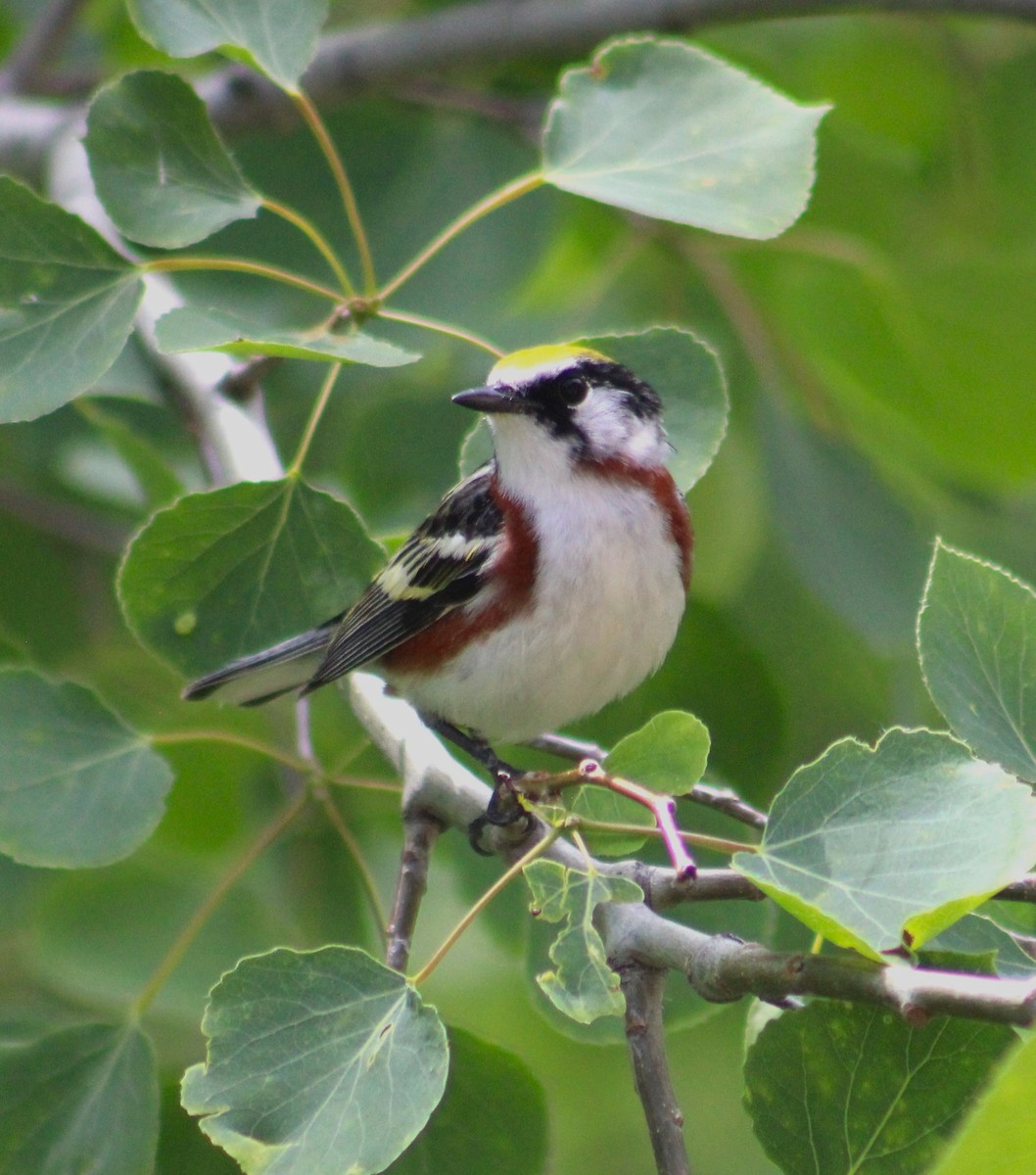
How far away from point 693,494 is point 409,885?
2.21m

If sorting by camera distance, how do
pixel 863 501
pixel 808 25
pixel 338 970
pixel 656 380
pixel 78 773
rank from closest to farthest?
pixel 338 970 < pixel 78 773 < pixel 656 380 < pixel 863 501 < pixel 808 25

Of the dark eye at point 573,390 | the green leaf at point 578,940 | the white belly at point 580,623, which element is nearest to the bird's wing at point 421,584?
the white belly at point 580,623

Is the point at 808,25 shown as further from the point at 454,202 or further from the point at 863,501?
the point at 863,501

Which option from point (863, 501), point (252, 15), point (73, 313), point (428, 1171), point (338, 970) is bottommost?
point (863, 501)

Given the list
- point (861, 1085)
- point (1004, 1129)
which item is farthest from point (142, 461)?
point (1004, 1129)

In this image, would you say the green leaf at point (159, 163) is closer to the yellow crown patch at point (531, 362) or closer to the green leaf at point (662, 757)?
the yellow crown patch at point (531, 362)

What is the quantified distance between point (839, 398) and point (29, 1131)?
2919 mm

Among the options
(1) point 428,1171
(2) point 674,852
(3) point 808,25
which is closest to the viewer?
(2) point 674,852

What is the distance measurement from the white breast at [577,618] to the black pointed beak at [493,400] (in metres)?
0.14

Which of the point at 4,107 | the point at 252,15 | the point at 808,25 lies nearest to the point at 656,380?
the point at 252,15

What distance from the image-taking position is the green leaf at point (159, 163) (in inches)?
90.2

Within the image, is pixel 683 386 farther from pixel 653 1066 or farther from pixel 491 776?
pixel 653 1066

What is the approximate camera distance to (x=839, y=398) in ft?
13.6

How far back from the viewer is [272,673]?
10.0ft
